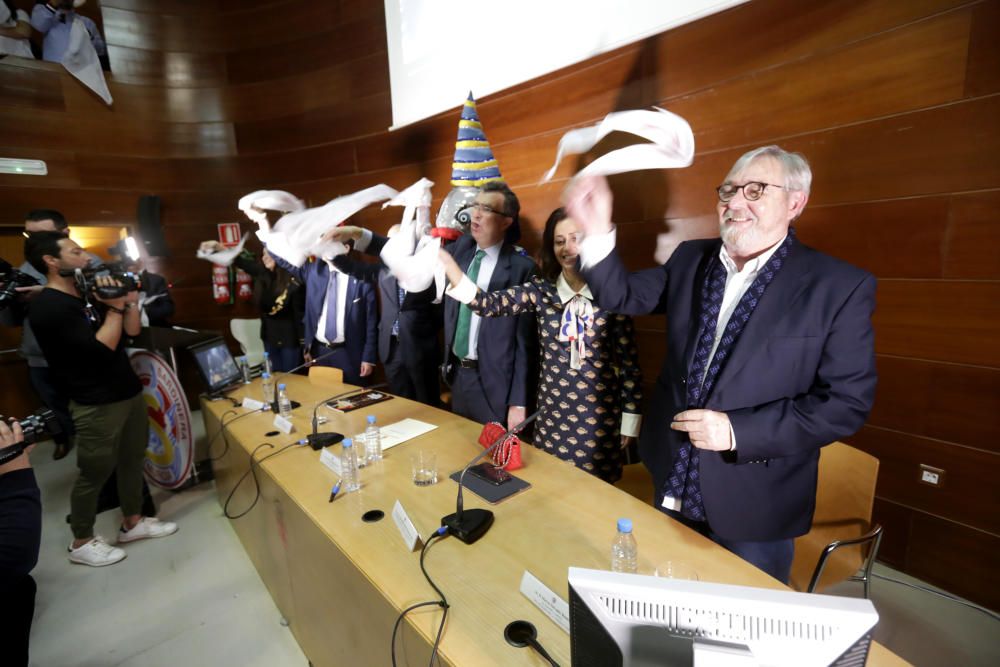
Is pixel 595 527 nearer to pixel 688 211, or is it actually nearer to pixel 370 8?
pixel 688 211

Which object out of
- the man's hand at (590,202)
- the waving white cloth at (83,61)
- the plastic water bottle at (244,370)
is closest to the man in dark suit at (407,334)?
the plastic water bottle at (244,370)

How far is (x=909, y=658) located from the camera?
1649mm

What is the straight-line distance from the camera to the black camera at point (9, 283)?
2297mm

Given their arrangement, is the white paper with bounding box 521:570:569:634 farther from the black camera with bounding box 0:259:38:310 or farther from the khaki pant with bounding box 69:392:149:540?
the black camera with bounding box 0:259:38:310

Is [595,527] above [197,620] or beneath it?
above

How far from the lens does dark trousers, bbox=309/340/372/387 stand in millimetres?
3350

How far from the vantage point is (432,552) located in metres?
1.19

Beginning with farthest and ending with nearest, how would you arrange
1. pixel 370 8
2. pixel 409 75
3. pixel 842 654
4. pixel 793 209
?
1. pixel 370 8
2. pixel 409 75
3. pixel 793 209
4. pixel 842 654

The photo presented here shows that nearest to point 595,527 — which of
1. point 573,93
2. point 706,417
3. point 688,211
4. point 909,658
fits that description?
point 706,417

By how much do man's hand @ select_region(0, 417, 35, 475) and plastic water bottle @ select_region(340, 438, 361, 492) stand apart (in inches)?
32.0

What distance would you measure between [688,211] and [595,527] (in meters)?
1.77

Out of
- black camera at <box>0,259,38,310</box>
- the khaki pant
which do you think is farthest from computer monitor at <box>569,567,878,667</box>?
black camera at <box>0,259,38,310</box>

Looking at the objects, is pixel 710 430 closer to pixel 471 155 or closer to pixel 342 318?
pixel 471 155

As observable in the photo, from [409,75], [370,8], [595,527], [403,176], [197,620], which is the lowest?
[197,620]
